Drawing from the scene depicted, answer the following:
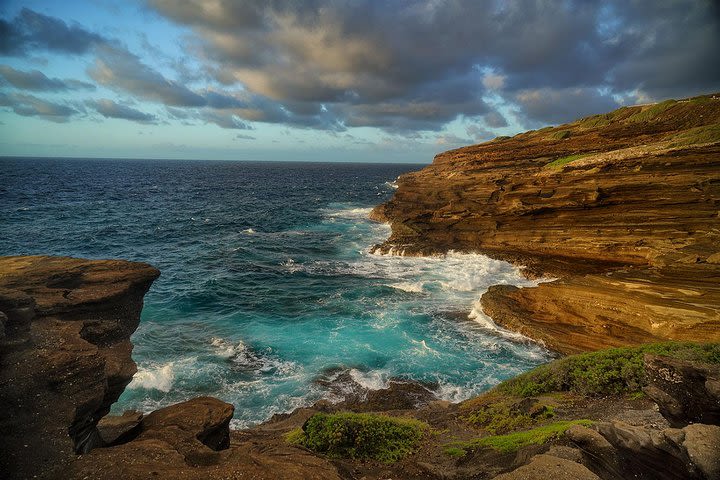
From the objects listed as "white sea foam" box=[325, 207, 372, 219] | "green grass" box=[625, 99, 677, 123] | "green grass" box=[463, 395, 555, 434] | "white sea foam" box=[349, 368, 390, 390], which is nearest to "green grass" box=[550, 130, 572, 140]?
"green grass" box=[625, 99, 677, 123]

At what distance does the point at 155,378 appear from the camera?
20547mm

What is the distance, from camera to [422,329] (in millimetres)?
25812

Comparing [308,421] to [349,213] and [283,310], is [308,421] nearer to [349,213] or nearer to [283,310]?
[283,310]

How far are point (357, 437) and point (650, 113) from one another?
2152 inches

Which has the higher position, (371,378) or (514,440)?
(514,440)

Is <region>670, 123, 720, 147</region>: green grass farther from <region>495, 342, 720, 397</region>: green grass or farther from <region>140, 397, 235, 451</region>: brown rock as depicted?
<region>140, 397, 235, 451</region>: brown rock

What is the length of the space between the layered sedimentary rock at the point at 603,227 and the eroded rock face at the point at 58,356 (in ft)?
73.6

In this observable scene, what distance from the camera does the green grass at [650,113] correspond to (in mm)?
45500

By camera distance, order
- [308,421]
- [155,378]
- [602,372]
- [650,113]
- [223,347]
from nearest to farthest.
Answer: [308,421], [602,372], [155,378], [223,347], [650,113]

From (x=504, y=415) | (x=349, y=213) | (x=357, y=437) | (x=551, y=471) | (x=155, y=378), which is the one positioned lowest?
(x=155, y=378)

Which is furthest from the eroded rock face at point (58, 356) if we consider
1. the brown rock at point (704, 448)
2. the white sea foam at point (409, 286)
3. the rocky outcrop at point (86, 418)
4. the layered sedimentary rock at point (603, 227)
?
the layered sedimentary rock at point (603, 227)

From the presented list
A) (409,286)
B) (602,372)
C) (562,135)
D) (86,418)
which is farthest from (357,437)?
(562,135)

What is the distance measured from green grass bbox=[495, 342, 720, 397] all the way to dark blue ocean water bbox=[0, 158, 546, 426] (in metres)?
4.29

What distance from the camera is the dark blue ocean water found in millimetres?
20625
